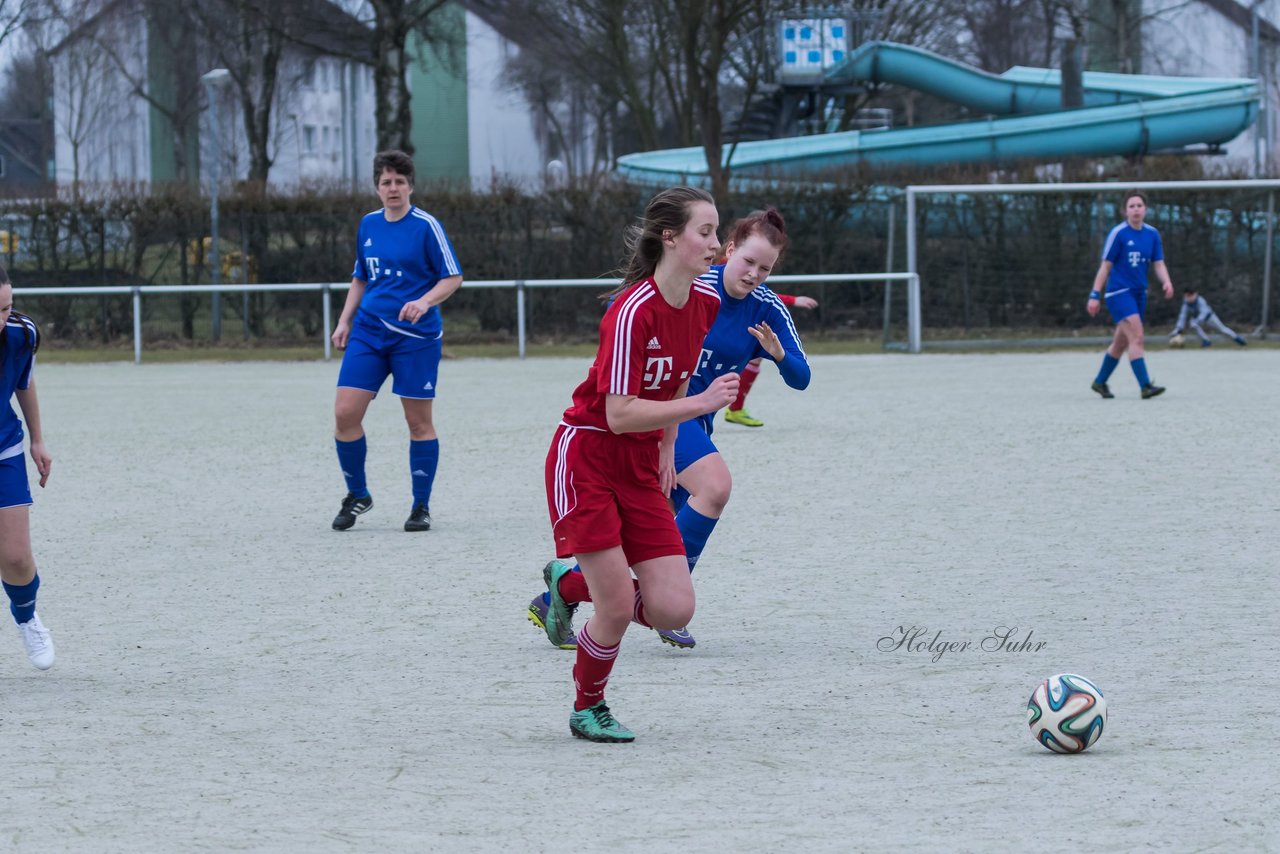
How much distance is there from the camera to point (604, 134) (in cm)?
5772

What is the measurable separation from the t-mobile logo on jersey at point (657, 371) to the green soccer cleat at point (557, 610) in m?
1.20

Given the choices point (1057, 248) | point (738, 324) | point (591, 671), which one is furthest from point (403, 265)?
point (1057, 248)

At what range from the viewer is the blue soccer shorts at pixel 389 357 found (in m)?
8.81

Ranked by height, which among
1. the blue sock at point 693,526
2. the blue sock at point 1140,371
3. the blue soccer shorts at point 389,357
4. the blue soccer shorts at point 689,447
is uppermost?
the blue soccer shorts at point 389,357

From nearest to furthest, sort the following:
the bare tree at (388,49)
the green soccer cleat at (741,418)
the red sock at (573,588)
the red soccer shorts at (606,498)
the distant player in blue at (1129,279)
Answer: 1. the red soccer shorts at (606,498)
2. the red sock at (573,588)
3. the green soccer cleat at (741,418)
4. the distant player in blue at (1129,279)
5. the bare tree at (388,49)

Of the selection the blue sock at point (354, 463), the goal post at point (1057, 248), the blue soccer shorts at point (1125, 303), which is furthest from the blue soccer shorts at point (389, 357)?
the goal post at point (1057, 248)

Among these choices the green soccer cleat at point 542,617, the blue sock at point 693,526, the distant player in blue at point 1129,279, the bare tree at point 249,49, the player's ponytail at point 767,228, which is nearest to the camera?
the green soccer cleat at point 542,617

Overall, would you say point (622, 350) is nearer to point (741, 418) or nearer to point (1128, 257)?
point (741, 418)

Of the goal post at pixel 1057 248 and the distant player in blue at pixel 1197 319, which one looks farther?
the goal post at pixel 1057 248

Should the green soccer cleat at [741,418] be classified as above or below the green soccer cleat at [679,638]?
above

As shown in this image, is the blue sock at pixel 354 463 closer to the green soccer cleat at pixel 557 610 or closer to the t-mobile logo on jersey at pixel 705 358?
the t-mobile logo on jersey at pixel 705 358

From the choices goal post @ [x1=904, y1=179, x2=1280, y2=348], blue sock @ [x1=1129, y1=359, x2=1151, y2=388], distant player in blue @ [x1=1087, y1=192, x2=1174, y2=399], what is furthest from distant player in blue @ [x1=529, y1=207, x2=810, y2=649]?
goal post @ [x1=904, y1=179, x2=1280, y2=348]

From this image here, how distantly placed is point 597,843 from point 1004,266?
71.1 ft

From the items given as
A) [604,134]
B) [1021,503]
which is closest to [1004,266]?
[1021,503]
